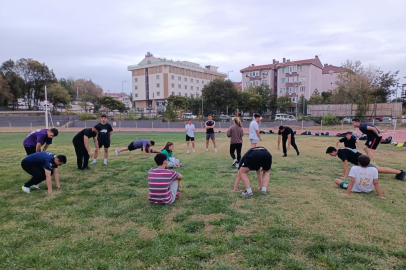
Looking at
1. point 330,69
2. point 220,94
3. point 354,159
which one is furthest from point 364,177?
point 330,69

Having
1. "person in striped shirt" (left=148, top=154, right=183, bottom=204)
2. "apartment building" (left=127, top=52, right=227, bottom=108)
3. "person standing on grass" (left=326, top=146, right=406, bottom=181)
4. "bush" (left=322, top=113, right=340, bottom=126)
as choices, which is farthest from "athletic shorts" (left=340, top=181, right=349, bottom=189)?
"apartment building" (left=127, top=52, right=227, bottom=108)

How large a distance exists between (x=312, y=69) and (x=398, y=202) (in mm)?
59175

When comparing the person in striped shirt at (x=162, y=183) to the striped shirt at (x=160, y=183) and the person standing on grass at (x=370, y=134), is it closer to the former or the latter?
the striped shirt at (x=160, y=183)

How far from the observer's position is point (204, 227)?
3965 millimetres

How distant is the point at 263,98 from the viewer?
2007 inches

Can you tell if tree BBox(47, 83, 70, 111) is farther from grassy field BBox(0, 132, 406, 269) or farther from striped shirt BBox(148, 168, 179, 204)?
striped shirt BBox(148, 168, 179, 204)

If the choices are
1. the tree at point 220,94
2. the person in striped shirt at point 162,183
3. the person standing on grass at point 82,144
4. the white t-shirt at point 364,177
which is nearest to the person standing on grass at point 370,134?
the white t-shirt at point 364,177

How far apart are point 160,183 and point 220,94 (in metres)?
38.4

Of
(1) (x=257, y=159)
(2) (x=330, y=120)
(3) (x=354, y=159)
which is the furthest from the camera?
(2) (x=330, y=120)

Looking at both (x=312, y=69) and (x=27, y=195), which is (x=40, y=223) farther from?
(x=312, y=69)

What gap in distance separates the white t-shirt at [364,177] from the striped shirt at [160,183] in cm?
379

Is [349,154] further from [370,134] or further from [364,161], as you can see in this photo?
[370,134]

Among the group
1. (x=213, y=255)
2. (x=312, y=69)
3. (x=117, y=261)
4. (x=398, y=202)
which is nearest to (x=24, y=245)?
(x=117, y=261)

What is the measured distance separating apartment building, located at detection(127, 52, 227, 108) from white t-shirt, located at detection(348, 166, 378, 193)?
5953 cm
